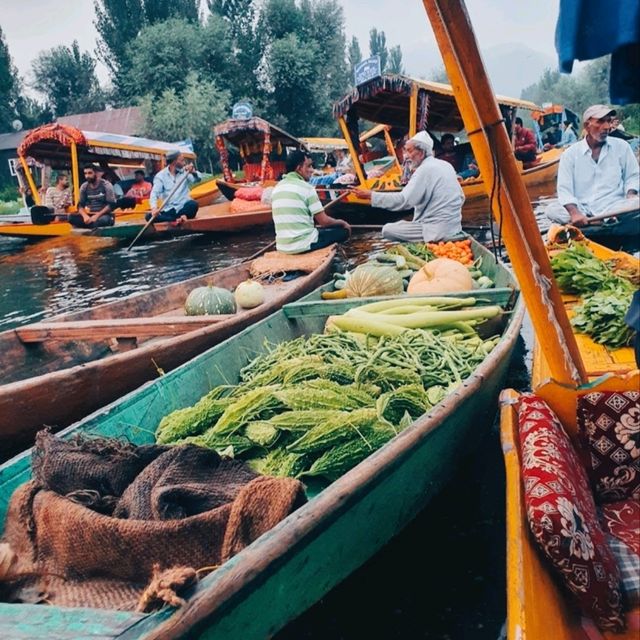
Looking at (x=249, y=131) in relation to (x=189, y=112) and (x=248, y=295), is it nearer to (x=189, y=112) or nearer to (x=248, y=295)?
(x=189, y=112)

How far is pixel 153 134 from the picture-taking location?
98.6 ft

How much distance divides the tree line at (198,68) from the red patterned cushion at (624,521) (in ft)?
96.9

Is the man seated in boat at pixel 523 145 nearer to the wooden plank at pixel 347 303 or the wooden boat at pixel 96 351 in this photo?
the wooden boat at pixel 96 351

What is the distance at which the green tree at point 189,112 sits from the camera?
94.6ft

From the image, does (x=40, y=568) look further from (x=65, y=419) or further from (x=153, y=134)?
(x=153, y=134)

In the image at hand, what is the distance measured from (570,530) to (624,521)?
2.12 feet

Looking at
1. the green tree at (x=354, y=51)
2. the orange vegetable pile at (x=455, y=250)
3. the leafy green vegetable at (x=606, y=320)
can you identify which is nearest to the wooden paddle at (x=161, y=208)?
the orange vegetable pile at (x=455, y=250)

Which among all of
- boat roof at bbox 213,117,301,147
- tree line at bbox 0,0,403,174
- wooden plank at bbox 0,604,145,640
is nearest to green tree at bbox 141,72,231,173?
tree line at bbox 0,0,403,174

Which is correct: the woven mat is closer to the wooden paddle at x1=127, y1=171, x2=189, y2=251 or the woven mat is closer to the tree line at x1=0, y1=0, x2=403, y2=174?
the wooden paddle at x1=127, y1=171, x2=189, y2=251

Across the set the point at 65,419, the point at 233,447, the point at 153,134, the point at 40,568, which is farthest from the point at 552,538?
the point at 153,134

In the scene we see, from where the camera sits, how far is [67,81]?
129ft

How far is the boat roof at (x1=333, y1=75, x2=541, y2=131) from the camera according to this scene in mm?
12430

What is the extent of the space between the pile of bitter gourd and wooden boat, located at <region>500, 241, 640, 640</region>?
568 millimetres

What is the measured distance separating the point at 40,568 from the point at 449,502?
2.27 m
